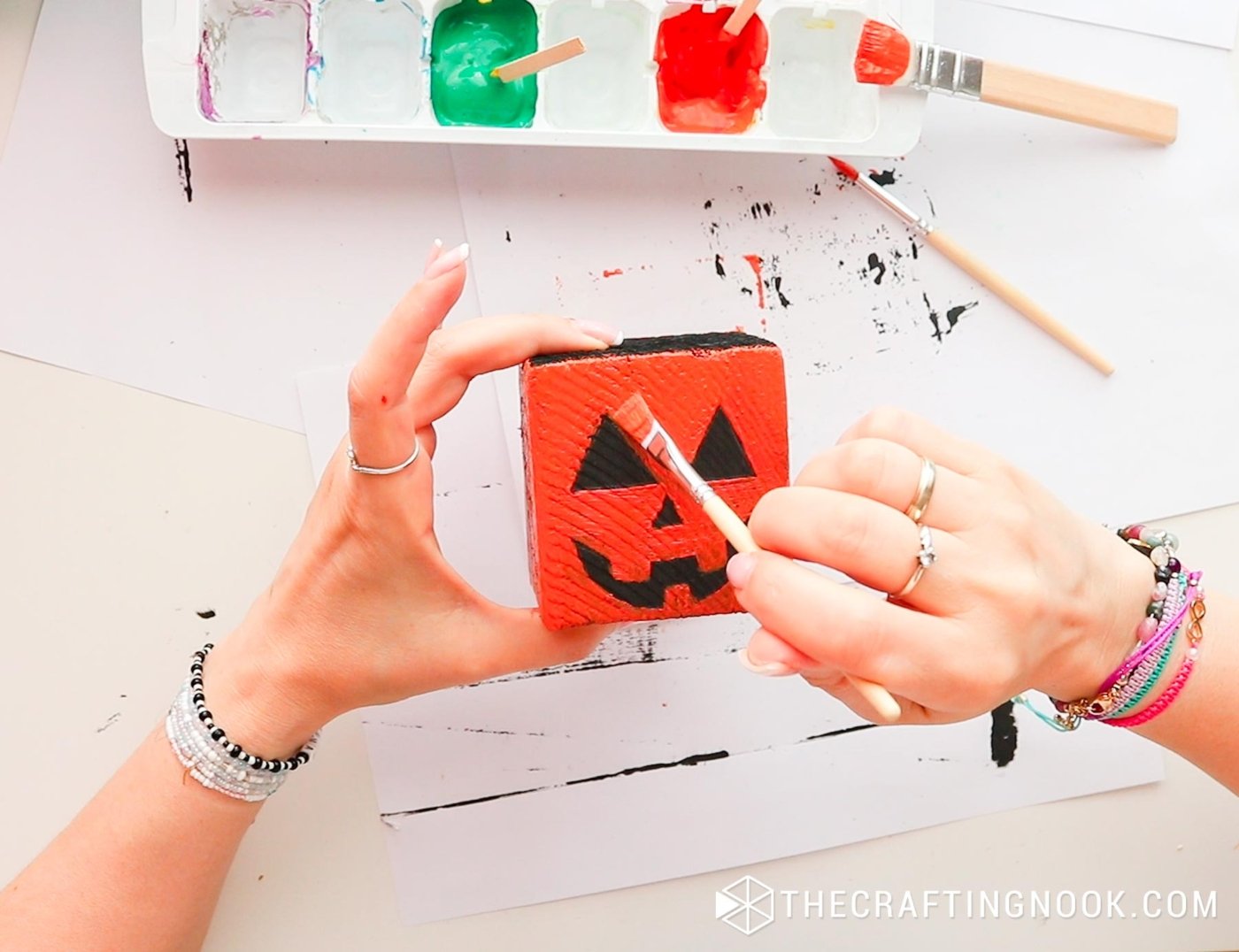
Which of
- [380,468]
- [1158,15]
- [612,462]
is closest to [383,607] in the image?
[380,468]

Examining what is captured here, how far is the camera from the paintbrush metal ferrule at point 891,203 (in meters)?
1.05

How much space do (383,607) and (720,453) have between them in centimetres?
31

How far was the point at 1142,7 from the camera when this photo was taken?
42.4 inches

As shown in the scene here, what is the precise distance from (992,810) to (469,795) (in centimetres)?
58

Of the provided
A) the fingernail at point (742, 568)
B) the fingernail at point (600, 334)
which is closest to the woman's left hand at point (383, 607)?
the fingernail at point (600, 334)

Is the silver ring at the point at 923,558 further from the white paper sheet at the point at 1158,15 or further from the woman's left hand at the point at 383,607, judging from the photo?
the white paper sheet at the point at 1158,15

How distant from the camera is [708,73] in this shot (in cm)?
101

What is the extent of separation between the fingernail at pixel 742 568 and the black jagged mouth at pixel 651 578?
0.10 metres

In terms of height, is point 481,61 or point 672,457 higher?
point 481,61

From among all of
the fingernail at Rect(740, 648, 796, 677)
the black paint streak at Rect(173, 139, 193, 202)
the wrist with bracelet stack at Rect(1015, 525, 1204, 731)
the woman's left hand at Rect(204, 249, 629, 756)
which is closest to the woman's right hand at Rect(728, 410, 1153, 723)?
the fingernail at Rect(740, 648, 796, 677)

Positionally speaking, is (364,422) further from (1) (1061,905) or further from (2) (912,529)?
(1) (1061,905)

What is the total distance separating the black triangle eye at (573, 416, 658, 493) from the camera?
737mm

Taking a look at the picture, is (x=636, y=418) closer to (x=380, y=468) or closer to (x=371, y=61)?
(x=380, y=468)

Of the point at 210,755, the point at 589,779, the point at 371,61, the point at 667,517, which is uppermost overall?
the point at 371,61
